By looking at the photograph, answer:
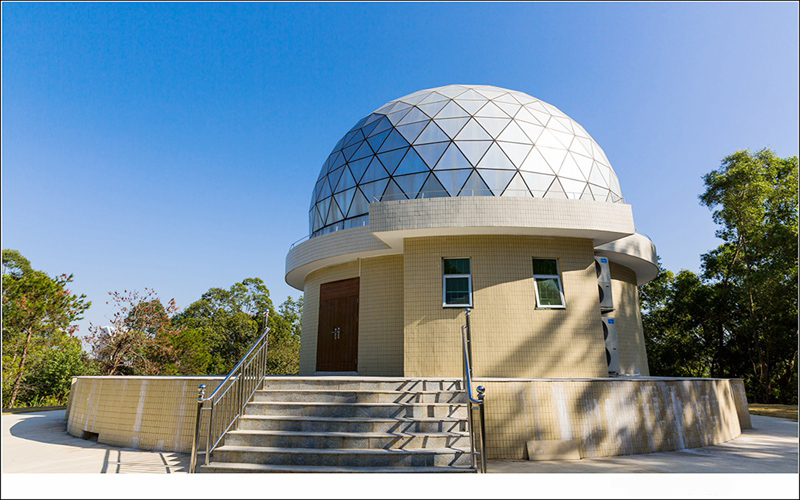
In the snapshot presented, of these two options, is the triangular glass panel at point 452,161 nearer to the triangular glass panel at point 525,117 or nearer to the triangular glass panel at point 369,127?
the triangular glass panel at point 525,117

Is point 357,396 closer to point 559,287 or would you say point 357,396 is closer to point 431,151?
point 559,287

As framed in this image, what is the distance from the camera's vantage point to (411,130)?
1361cm

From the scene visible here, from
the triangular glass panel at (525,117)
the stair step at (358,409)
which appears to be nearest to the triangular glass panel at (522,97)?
the triangular glass panel at (525,117)

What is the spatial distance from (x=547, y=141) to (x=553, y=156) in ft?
1.96

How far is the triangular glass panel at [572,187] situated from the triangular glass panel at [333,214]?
266 inches

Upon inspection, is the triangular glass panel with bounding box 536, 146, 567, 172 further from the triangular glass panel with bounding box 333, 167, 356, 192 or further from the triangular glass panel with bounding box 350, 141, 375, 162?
the triangular glass panel with bounding box 333, 167, 356, 192

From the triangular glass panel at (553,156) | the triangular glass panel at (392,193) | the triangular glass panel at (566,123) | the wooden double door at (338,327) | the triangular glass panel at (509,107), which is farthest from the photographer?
the triangular glass panel at (566,123)

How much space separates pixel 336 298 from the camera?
42.5ft

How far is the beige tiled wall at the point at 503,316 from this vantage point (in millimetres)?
9469


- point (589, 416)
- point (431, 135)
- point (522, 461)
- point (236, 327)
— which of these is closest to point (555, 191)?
point (431, 135)

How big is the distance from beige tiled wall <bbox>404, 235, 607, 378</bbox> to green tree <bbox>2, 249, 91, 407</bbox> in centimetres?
1864

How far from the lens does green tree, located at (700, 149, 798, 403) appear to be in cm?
1997

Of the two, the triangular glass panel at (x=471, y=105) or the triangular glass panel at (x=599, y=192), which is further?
the triangular glass panel at (x=471, y=105)

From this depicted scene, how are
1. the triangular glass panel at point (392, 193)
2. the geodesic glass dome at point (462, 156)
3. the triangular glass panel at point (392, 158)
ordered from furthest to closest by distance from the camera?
the triangular glass panel at point (392, 158) < the triangular glass panel at point (392, 193) < the geodesic glass dome at point (462, 156)
